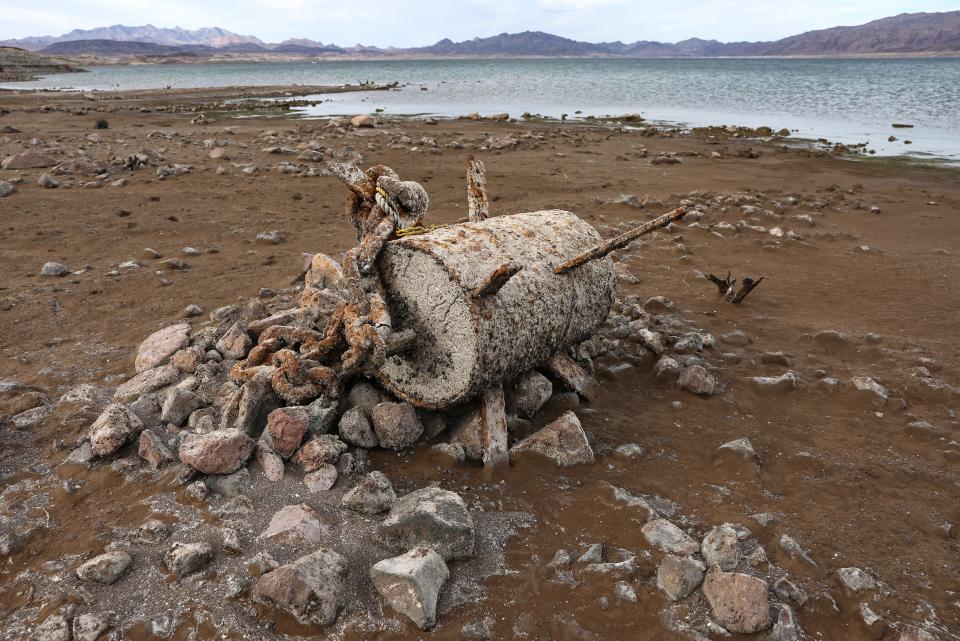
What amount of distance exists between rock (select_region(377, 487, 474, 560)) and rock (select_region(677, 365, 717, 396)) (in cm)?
280

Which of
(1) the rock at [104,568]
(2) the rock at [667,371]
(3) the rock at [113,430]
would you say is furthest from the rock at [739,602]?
(3) the rock at [113,430]

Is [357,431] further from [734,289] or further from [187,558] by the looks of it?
[734,289]

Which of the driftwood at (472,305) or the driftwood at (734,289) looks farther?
the driftwood at (734,289)

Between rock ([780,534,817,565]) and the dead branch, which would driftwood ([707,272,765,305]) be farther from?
rock ([780,534,817,565])

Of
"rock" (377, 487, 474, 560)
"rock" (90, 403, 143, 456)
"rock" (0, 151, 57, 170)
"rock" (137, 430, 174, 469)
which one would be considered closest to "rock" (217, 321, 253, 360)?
"rock" (90, 403, 143, 456)

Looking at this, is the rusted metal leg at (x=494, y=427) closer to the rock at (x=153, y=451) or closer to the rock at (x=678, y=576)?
the rock at (x=678, y=576)

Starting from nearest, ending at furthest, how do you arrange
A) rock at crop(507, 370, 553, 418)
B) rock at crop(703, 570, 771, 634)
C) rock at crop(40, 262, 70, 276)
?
rock at crop(703, 570, 771, 634) < rock at crop(507, 370, 553, 418) < rock at crop(40, 262, 70, 276)

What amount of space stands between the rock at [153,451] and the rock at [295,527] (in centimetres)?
107

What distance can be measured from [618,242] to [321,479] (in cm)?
270

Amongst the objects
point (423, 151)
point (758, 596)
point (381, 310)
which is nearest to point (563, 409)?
point (381, 310)

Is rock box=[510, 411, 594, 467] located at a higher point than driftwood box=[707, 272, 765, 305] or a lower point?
lower

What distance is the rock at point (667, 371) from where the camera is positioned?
5.64 meters

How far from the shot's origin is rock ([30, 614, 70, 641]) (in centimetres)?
287

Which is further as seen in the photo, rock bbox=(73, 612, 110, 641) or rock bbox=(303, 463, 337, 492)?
rock bbox=(303, 463, 337, 492)
